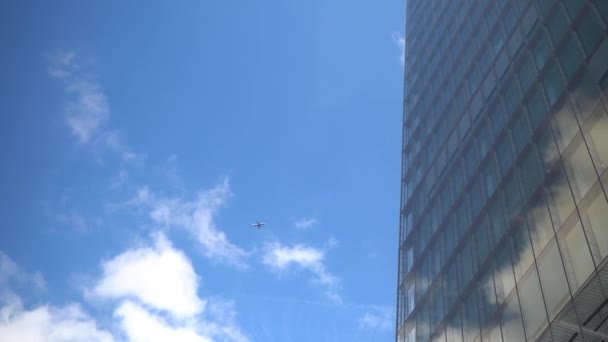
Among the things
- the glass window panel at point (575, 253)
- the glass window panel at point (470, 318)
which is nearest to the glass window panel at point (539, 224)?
the glass window panel at point (575, 253)

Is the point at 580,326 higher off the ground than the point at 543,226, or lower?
lower

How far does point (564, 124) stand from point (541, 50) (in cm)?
616

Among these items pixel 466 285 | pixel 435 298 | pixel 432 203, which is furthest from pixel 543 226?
pixel 432 203

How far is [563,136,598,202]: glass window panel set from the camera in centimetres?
2002

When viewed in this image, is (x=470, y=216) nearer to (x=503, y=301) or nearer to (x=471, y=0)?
(x=503, y=301)

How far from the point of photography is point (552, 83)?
82.5 ft

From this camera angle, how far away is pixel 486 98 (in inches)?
1320

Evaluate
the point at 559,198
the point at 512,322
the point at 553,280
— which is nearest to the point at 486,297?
the point at 512,322

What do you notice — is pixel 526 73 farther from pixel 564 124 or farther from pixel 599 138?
pixel 599 138

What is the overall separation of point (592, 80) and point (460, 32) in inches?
906

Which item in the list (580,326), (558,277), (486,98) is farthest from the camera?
(486,98)

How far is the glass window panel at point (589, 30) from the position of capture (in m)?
22.0

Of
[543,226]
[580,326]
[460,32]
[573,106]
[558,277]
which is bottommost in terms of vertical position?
[580,326]

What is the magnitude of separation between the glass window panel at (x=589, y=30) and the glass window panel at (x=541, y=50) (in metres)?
2.90
